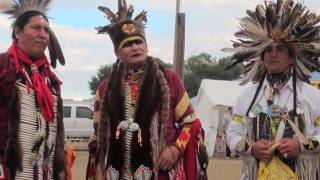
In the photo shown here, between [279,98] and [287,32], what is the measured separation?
1.59 feet

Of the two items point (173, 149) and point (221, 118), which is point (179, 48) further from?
point (173, 149)

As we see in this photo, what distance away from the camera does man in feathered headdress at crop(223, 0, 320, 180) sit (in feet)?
13.5

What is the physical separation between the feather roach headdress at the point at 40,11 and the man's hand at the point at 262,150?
65.2 inches

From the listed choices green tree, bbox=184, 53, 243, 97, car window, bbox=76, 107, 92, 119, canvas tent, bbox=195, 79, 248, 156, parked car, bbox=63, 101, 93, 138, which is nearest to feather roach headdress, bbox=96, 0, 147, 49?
canvas tent, bbox=195, 79, 248, 156

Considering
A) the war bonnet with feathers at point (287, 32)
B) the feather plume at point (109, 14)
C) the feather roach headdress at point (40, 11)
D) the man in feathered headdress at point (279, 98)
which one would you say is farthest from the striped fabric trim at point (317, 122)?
the feather roach headdress at point (40, 11)

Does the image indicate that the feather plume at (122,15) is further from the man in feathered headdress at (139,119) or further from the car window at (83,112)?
the car window at (83,112)

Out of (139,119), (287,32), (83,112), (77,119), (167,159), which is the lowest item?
(77,119)

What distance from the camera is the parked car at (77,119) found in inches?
885

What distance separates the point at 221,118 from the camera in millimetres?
19078

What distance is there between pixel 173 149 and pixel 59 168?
2.88 ft

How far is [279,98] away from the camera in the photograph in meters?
4.29

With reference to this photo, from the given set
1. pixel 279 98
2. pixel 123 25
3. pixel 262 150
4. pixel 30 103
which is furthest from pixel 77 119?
pixel 262 150

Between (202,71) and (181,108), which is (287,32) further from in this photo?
(202,71)

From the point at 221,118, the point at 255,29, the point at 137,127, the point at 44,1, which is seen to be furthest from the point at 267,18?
the point at 221,118
